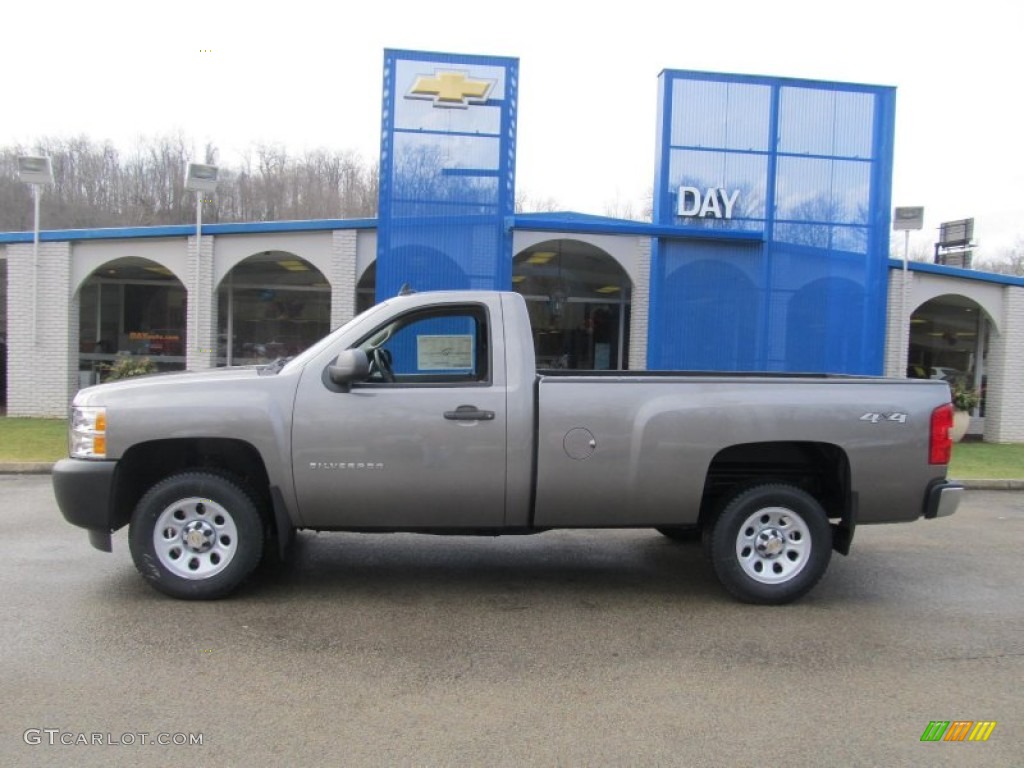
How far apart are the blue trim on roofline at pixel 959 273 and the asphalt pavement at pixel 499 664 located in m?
10.6

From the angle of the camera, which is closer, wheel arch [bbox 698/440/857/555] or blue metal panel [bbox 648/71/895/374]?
wheel arch [bbox 698/440/857/555]

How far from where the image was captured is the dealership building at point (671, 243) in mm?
13133

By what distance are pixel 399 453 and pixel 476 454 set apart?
0.48 metres

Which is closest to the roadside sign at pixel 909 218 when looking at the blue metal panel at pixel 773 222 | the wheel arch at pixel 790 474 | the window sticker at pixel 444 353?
the blue metal panel at pixel 773 222

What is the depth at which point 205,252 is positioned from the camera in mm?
14984

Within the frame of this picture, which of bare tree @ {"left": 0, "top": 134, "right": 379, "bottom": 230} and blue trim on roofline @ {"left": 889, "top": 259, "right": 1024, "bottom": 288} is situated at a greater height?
bare tree @ {"left": 0, "top": 134, "right": 379, "bottom": 230}

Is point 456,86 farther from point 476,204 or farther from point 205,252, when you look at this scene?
point 205,252

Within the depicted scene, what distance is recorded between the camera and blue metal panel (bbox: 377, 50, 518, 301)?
42.9ft

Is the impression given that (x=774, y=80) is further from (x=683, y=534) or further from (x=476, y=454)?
(x=476, y=454)

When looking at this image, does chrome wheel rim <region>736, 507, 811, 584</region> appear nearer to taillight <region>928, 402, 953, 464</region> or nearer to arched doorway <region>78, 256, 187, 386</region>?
taillight <region>928, 402, 953, 464</region>

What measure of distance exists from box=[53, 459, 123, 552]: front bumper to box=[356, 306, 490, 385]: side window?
5.70 feet

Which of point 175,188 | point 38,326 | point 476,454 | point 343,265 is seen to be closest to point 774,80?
point 343,265

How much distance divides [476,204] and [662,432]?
8734 mm

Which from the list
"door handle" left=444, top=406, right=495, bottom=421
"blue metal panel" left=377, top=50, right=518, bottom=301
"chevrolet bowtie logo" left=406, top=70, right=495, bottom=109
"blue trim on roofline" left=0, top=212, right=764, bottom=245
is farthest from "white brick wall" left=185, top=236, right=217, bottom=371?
"door handle" left=444, top=406, right=495, bottom=421
